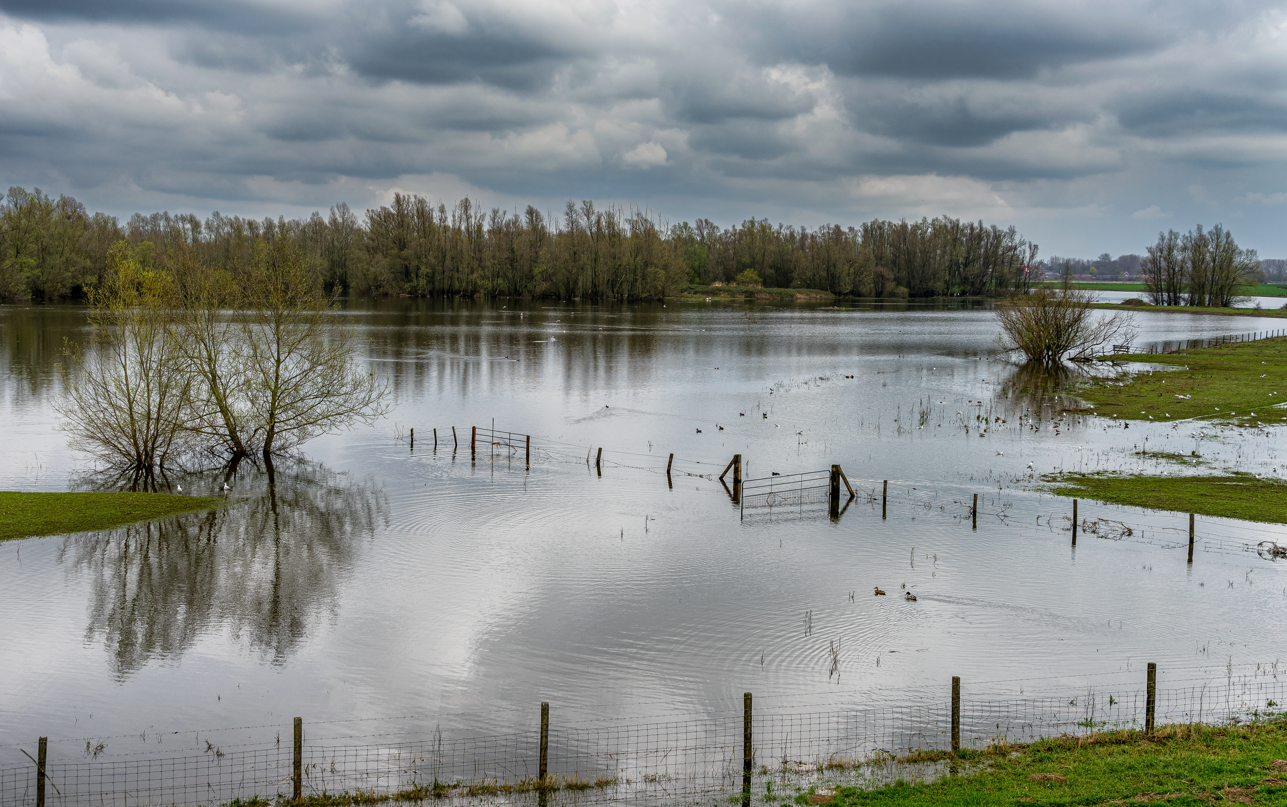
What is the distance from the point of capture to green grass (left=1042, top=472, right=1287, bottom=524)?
32969mm

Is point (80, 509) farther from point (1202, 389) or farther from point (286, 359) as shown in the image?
point (1202, 389)

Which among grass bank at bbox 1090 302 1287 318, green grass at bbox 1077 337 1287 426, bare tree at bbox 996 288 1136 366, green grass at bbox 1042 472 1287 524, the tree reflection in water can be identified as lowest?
the tree reflection in water

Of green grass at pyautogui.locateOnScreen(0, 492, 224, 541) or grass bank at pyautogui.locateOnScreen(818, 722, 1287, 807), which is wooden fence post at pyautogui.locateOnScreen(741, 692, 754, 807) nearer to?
grass bank at pyautogui.locateOnScreen(818, 722, 1287, 807)

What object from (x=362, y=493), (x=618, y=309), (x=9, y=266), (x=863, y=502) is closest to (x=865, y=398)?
(x=863, y=502)

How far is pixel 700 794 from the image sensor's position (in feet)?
52.1

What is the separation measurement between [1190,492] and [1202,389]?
33.4 metres

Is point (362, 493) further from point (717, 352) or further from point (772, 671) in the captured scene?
point (717, 352)

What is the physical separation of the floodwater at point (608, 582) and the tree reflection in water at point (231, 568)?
0.42 feet

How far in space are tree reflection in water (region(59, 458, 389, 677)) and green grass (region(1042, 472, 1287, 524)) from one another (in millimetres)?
29234

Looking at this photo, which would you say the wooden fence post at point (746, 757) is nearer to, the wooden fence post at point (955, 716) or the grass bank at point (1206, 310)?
the wooden fence post at point (955, 716)

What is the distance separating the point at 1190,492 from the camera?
1409 inches

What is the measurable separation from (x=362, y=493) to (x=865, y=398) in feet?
123

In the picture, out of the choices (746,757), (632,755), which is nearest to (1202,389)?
(746,757)

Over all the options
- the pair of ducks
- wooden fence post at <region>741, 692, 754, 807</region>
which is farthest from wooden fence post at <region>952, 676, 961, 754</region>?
the pair of ducks
